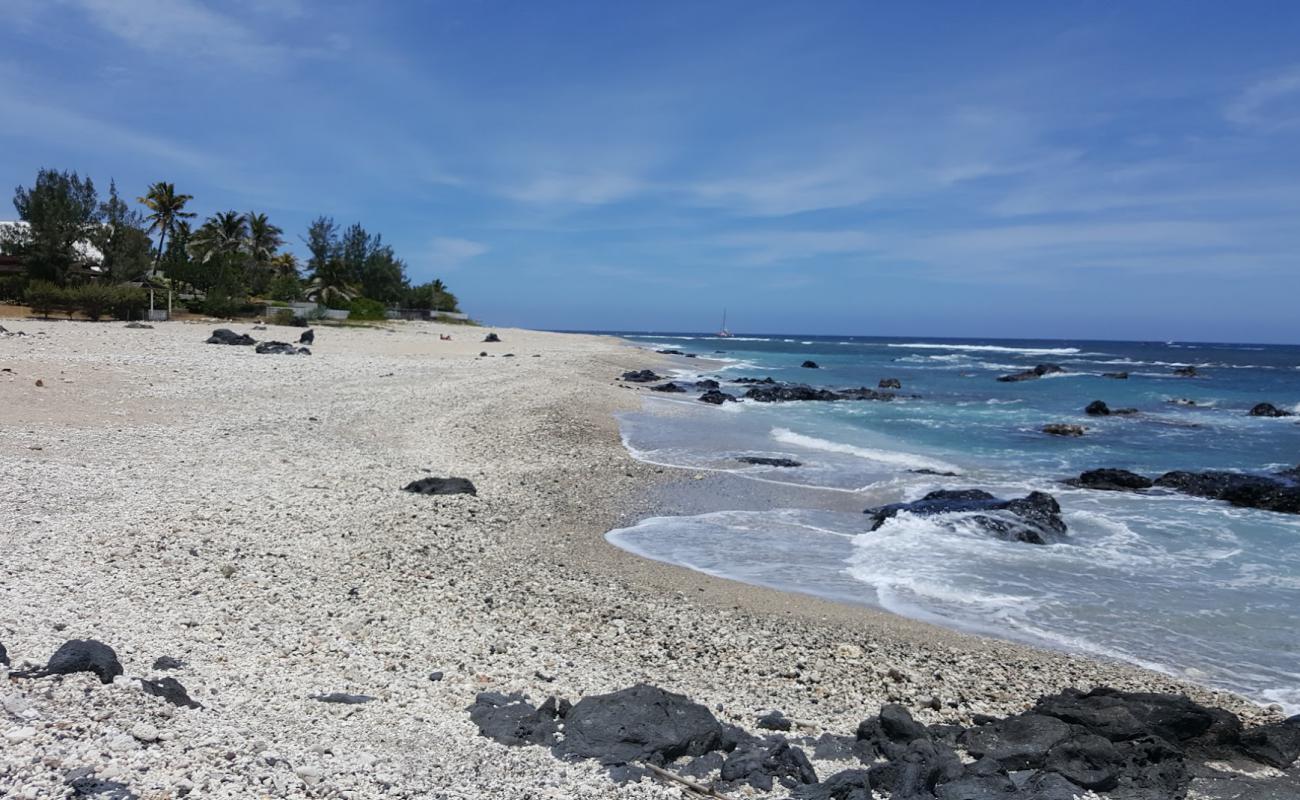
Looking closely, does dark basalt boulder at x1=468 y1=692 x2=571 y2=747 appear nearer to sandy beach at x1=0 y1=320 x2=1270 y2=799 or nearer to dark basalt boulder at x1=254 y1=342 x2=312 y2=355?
sandy beach at x1=0 y1=320 x2=1270 y2=799

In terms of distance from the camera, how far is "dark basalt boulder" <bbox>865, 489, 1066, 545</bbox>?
11859mm

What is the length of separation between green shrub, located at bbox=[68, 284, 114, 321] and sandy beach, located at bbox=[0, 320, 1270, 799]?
79.6 ft

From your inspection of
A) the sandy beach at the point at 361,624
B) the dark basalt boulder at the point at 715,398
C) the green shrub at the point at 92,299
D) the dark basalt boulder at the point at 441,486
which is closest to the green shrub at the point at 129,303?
the green shrub at the point at 92,299

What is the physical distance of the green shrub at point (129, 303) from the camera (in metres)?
37.0

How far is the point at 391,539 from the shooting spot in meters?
9.26

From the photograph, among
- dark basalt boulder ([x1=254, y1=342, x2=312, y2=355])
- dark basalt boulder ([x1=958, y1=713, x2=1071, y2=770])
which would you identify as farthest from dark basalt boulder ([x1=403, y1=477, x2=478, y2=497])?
dark basalt boulder ([x1=254, y1=342, x2=312, y2=355])

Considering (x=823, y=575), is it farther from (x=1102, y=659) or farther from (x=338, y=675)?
(x=338, y=675)

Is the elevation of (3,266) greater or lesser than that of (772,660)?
Result: greater

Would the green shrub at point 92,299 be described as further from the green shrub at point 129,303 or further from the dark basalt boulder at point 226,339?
the dark basalt boulder at point 226,339

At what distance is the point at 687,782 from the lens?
4699mm

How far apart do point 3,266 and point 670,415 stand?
39937 millimetres

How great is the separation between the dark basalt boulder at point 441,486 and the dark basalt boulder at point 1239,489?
13.5 meters

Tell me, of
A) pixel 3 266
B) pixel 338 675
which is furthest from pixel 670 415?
pixel 3 266

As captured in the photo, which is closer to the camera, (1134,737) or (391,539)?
(1134,737)
